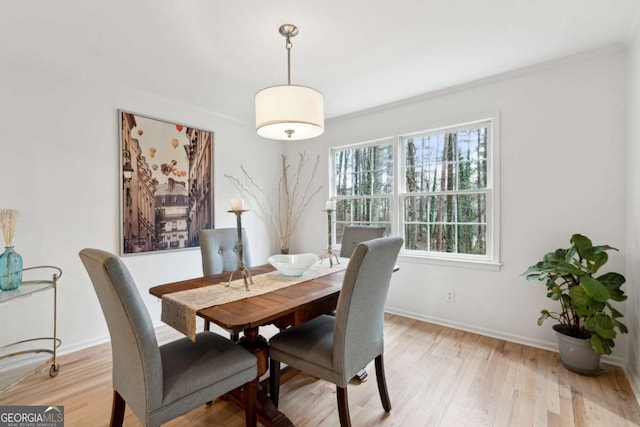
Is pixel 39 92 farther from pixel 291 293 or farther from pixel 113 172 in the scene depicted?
pixel 291 293

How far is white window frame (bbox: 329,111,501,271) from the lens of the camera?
108 inches

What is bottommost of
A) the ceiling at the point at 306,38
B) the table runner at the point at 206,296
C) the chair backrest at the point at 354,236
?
the table runner at the point at 206,296

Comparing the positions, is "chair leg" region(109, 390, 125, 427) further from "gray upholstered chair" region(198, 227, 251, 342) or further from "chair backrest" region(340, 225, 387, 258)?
"chair backrest" region(340, 225, 387, 258)

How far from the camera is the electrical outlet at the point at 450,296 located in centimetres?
298

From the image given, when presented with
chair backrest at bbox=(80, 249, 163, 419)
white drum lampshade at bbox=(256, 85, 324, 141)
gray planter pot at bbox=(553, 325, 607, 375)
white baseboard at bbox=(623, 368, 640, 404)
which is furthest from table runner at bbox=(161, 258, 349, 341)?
white baseboard at bbox=(623, 368, 640, 404)

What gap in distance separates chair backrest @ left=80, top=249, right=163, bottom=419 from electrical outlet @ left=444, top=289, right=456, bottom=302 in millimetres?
2648

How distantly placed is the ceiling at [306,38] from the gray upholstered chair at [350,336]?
143 cm

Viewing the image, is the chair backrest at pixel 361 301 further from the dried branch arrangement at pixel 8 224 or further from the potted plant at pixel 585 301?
the dried branch arrangement at pixel 8 224

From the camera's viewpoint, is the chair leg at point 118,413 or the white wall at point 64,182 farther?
the white wall at point 64,182

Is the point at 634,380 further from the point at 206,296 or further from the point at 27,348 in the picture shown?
the point at 27,348

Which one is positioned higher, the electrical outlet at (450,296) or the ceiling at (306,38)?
the ceiling at (306,38)

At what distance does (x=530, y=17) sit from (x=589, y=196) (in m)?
1.42

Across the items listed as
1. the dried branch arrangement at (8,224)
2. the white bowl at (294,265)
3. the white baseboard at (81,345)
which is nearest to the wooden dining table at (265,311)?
the white bowl at (294,265)

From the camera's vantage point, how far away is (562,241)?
8.05 ft
